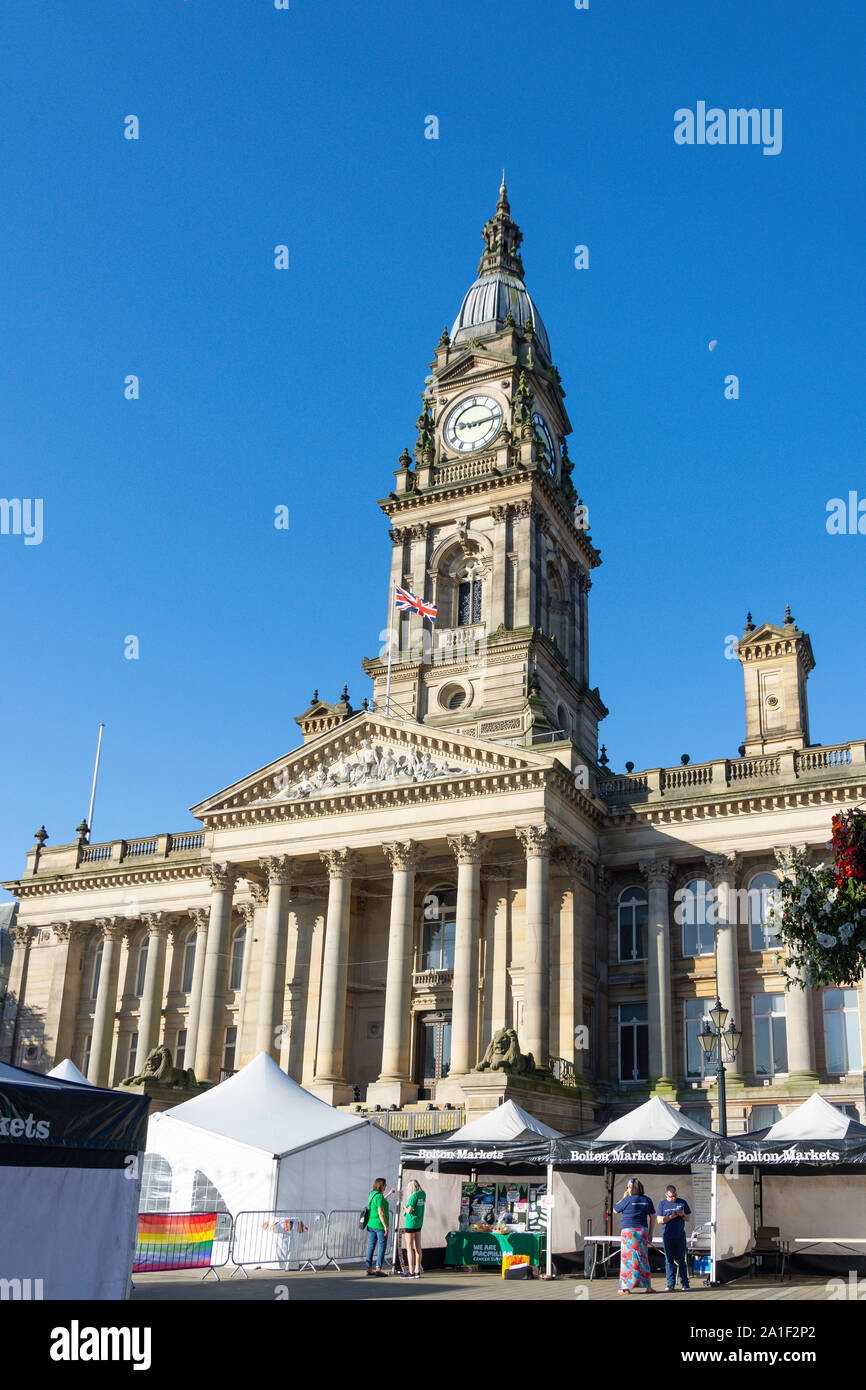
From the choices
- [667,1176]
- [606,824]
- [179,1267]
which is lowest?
[179,1267]

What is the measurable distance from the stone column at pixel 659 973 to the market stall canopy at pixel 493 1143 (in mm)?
16575

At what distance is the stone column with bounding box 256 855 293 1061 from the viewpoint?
147 feet

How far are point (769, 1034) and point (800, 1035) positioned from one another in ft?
7.16

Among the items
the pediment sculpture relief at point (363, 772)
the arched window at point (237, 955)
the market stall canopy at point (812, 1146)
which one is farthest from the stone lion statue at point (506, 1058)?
the arched window at point (237, 955)

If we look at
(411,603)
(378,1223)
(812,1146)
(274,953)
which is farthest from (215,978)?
(812,1146)

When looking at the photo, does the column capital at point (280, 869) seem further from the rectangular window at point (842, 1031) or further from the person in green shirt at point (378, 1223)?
the person in green shirt at point (378, 1223)

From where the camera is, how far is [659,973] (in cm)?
4394

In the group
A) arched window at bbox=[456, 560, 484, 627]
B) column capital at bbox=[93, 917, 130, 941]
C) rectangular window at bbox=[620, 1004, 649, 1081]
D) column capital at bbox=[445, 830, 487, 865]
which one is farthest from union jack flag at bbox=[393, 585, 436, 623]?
column capital at bbox=[93, 917, 130, 941]

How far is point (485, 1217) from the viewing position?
2516 centimetres

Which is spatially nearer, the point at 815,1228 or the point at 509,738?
the point at 815,1228
